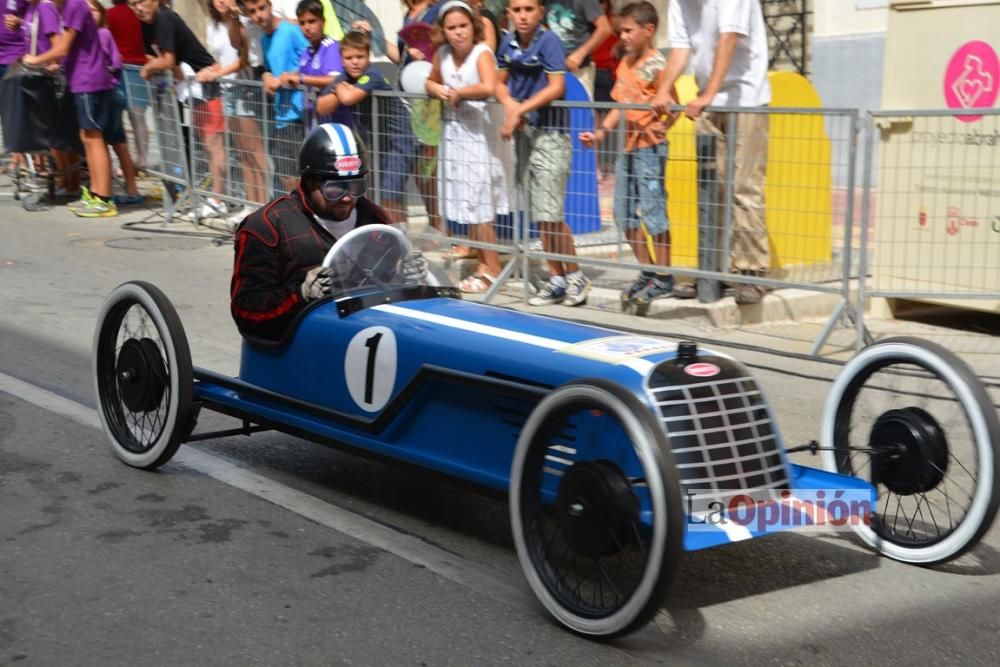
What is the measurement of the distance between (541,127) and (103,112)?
5488 millimetres

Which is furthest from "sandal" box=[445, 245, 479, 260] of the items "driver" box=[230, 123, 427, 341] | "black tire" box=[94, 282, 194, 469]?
"driver" box=[230, 123, 427, 341]

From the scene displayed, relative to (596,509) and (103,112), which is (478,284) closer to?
(103,112)

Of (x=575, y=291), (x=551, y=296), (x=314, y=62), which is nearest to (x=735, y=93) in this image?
(x=575, y=291)

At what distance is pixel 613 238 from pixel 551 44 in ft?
4.25

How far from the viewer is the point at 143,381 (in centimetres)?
539

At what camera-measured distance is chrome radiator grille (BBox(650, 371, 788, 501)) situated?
3.97 metres

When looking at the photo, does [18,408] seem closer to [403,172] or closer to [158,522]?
[158,522]

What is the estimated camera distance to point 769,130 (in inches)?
315

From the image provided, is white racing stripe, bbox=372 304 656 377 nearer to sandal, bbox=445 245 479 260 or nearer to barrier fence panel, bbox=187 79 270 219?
sandal, bbox=445 245 479 260

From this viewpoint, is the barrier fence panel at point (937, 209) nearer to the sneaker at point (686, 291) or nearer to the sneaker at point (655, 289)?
the sneaker at point (686, 291)

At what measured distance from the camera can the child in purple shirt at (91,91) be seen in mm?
12336

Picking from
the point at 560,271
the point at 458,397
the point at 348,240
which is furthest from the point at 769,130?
the point at 458,397

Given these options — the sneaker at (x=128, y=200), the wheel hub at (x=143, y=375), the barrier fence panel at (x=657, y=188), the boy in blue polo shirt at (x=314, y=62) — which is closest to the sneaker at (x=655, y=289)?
the barrier fence panel at (x=657, y=188)

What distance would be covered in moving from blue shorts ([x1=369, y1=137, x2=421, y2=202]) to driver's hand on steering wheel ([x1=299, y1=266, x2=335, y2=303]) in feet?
15.2
